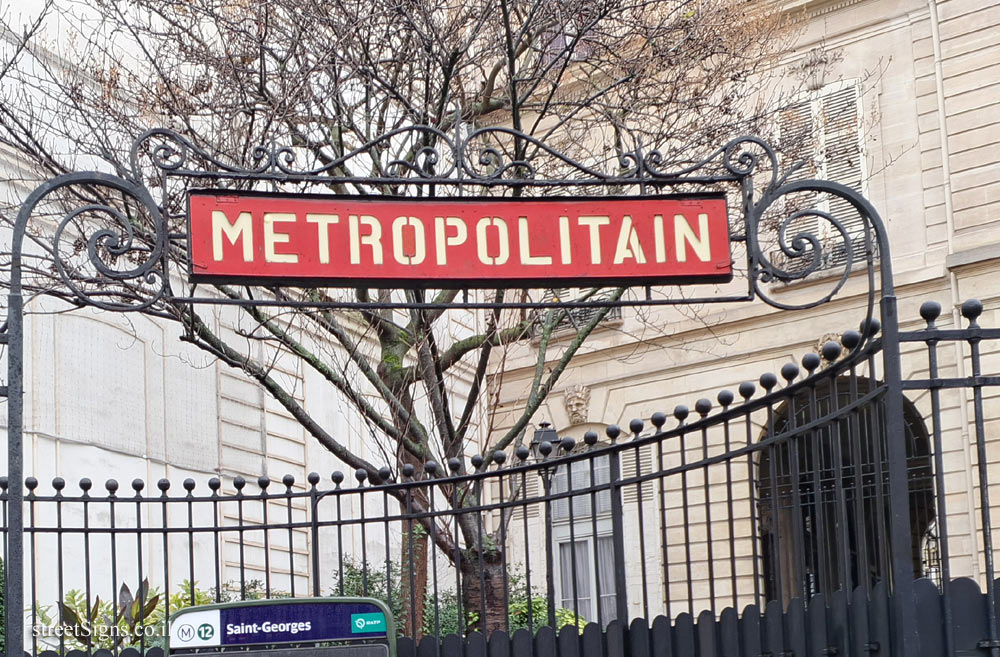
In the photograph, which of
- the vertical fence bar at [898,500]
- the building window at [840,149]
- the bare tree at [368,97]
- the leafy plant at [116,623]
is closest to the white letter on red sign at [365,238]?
the vertical fence bar at [898,500]

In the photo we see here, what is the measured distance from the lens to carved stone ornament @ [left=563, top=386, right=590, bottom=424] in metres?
23.9

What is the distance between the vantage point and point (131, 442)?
56.6 ft

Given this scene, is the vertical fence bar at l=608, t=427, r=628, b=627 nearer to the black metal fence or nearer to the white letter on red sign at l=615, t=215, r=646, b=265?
the black metal fence

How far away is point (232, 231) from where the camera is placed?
5.71 metres

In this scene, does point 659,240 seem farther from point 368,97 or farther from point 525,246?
point 368,97

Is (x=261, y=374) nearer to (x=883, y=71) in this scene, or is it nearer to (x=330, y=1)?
(x=330, y=1)

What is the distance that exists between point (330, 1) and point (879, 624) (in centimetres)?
837

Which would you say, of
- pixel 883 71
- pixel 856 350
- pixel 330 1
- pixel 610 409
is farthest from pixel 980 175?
pixel 856 350

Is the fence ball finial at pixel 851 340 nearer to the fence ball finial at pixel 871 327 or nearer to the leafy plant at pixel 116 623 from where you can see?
the fence ball finial at pixel 871 327

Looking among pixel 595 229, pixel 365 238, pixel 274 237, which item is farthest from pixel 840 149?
pixel 274 237

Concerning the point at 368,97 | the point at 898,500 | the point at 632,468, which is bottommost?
the point at 898,500

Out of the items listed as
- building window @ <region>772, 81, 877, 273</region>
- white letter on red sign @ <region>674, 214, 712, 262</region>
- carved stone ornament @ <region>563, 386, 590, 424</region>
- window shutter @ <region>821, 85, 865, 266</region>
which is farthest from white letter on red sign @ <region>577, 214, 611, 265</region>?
carved stone ornament @ <region>563, 386, 590, 424</region>

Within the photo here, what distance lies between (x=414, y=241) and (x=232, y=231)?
2.53 feet

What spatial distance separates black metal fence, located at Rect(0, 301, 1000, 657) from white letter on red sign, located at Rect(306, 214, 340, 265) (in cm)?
160
